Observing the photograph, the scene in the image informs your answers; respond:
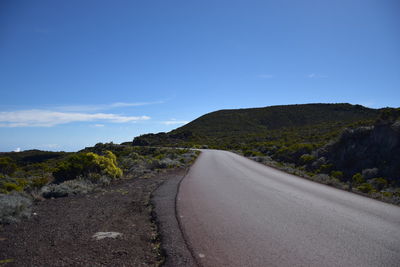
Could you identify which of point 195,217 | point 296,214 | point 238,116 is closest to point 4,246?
point 195,217

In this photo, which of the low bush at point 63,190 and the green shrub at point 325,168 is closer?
the low bush at point 63,190

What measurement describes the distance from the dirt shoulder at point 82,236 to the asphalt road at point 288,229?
0.93 metres

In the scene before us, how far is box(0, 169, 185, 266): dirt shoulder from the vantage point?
4.08 meters

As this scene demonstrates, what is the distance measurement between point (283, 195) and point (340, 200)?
1.75 m

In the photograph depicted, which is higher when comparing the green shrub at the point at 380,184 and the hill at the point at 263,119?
the hill at the point at 263,119

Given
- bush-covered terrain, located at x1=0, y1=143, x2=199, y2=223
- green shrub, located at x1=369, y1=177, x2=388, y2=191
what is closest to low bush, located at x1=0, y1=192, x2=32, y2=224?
bush-covered terrain, located at x1=0, y1=143, x2=199, y2=223

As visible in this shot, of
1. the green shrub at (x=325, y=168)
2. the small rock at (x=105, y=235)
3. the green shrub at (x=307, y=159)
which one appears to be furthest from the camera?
the green shrub at (x=307, y=159)

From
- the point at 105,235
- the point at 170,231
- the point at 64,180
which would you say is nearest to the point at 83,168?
the point at 64,180

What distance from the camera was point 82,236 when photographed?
506cm

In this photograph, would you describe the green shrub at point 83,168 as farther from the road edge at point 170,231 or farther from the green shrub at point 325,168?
the green shrub at point 325,168

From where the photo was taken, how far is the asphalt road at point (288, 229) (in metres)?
4.11

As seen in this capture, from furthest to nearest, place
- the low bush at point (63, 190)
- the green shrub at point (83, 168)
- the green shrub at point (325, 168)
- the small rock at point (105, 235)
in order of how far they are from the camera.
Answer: the green shrub at point (325, 168)
the green shrub at point (83, 168)
the low bush at point (63, 190)
the small rock at point (105, 235)

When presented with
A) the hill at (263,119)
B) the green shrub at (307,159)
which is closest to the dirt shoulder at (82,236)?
the green shrub at (307,159)

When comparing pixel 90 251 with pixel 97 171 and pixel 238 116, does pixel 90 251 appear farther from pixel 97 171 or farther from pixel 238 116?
pixel 238 116
